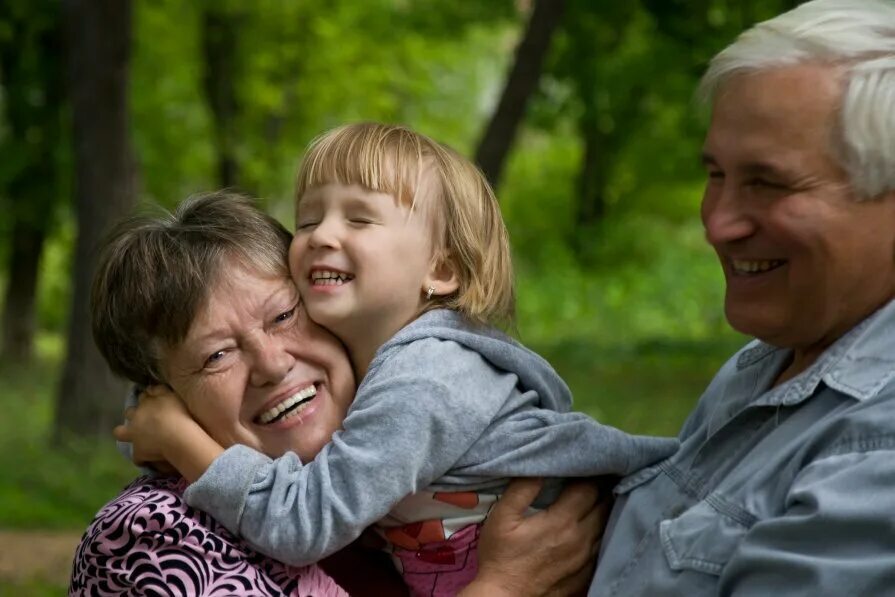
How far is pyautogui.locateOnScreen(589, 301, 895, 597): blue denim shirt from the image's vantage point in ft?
6.28

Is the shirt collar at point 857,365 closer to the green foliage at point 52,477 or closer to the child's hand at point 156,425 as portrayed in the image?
the child's hand at point 156,425

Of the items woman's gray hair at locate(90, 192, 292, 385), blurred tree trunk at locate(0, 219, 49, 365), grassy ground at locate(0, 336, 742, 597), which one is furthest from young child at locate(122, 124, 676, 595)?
blurred tree trunk at locate(0, 219, 49, 365)

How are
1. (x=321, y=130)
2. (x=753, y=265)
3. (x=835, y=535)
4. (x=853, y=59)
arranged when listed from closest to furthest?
(x=835, y=535) < (x=853, y=59) < (x=753, y=265) < (x=321, y=130)

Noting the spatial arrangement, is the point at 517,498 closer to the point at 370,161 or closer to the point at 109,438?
the point at 370,161

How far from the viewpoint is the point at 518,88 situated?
31.8 ft

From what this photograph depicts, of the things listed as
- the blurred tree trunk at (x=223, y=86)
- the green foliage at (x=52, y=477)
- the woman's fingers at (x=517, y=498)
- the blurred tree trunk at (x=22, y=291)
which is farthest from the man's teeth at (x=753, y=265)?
the blurred tree trunk at (x=223, y=86)

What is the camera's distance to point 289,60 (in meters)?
18.7

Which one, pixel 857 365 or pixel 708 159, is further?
pixel 708 159

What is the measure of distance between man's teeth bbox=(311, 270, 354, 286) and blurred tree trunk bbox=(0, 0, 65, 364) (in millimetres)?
12343

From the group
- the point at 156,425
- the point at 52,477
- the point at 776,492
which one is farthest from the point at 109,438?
the point at 776,492

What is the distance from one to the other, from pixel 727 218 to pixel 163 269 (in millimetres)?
Result: 1117

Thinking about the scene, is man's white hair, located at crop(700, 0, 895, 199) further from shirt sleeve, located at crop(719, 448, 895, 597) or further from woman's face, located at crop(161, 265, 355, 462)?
woman's face, located at crop(161, 265, 355, 462)

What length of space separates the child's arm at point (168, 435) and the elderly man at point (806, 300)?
2.80ft

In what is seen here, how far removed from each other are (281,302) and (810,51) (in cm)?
116
